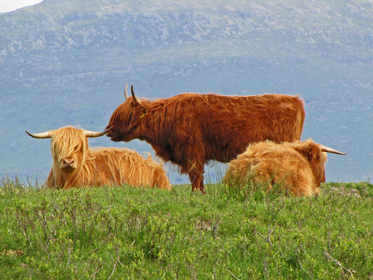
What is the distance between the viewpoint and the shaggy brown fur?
34.8ft

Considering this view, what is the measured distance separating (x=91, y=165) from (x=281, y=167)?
3.98m

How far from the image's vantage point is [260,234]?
504cm

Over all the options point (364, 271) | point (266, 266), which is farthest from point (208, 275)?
point (364, 271)

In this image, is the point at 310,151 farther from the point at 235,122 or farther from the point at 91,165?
the point at 91,165

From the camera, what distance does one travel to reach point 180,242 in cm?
491

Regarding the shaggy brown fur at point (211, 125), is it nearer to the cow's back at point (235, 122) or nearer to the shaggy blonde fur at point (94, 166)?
the cow's back at point (235, 122)

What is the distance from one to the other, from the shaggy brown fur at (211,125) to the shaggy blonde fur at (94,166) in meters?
0.41

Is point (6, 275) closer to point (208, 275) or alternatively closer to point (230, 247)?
point (208, 275)

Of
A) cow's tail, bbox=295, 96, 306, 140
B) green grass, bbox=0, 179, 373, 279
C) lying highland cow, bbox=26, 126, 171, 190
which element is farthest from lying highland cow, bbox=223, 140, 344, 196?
lying highland cow, bbox=26, 126, 171, 190

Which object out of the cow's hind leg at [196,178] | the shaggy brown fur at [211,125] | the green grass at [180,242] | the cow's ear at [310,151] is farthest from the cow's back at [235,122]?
the green grass at [180,242]

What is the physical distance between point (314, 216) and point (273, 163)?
155 cm

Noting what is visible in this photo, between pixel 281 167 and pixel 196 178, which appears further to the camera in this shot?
pixel 196 178

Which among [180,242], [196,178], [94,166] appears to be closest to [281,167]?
[196,178]

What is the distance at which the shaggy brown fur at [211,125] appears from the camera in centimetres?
1059
